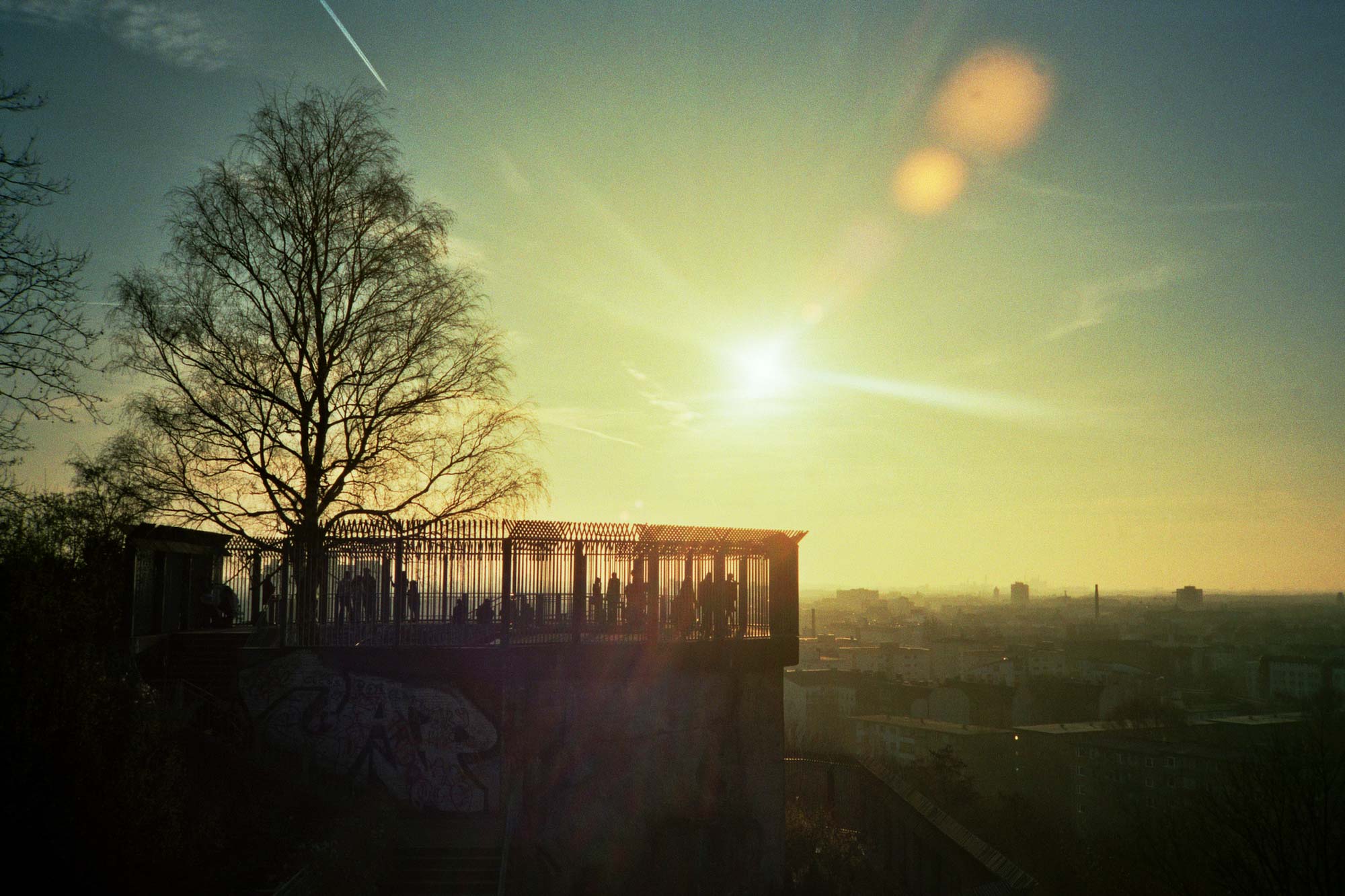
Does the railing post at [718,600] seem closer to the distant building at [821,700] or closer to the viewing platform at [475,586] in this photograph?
the viewing platform at [475,586]

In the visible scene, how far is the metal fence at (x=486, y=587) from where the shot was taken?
16578mm

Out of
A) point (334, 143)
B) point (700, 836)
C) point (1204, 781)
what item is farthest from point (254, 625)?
point (1204, 781)

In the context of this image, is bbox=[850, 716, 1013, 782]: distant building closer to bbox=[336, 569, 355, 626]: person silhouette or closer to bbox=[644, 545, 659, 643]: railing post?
bbox=[644, 545, 659, 643]: railing post

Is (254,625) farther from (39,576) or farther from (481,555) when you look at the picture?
(39,576)

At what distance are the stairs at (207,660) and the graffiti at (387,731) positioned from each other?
19.3 inches

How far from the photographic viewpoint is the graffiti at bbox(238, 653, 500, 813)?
52.4 ft

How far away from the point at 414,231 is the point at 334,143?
8.13ft

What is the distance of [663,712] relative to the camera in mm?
17266

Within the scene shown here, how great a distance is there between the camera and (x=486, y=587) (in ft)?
55.5

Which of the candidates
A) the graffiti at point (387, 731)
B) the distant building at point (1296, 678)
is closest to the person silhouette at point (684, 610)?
the graffiti at point (387, 731)

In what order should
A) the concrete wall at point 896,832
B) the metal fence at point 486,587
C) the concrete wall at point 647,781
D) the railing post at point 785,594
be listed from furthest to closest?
the concrete wall at point 896,832 → the railing post at point 785,594 → the metal fence at point 486,587 → the concrete wall at point 647,781

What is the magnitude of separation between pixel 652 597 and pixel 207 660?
783cm

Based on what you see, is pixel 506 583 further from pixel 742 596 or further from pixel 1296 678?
pixel 1296 678

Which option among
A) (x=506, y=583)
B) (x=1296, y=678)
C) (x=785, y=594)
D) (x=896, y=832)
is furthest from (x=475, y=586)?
(x=1296, y=678)
